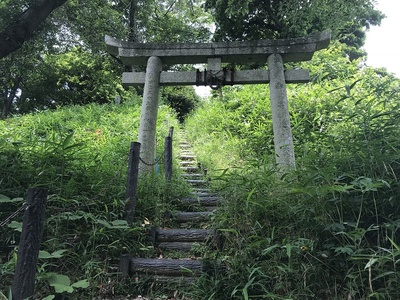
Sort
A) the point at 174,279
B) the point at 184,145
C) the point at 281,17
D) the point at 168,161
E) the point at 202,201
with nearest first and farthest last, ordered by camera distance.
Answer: the point at 174,279 → the point at 202,201 → the point at 168,161 → the point at 281,17 → the point at 184,145

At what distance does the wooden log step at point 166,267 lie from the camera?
338 cm

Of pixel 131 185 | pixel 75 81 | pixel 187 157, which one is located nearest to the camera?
pixel 131 185

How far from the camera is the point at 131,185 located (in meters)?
4.00

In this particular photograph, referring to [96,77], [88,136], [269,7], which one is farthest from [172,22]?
[88,136]

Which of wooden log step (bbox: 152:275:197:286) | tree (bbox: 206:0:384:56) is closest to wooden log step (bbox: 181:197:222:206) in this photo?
wooden log step (bbox: 152:275:197:286)

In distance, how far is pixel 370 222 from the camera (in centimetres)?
284

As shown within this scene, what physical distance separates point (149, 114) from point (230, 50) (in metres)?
2.00

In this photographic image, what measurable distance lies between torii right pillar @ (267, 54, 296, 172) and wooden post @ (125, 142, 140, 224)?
2.58m

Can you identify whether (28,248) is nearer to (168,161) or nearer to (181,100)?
(168,161)

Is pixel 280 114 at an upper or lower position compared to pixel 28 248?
upper

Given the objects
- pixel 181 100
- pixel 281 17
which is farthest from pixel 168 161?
pixel 181 100

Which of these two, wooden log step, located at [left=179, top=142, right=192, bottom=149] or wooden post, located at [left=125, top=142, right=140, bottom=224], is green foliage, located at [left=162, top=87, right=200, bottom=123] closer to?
wooden log step, located at [left=179, top=142, right=192, bottom=149]

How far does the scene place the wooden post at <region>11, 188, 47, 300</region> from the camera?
85.7 inches

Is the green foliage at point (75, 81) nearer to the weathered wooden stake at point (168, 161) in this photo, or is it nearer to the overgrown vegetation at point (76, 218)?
the weathered wooden stake at point (168, 161)
